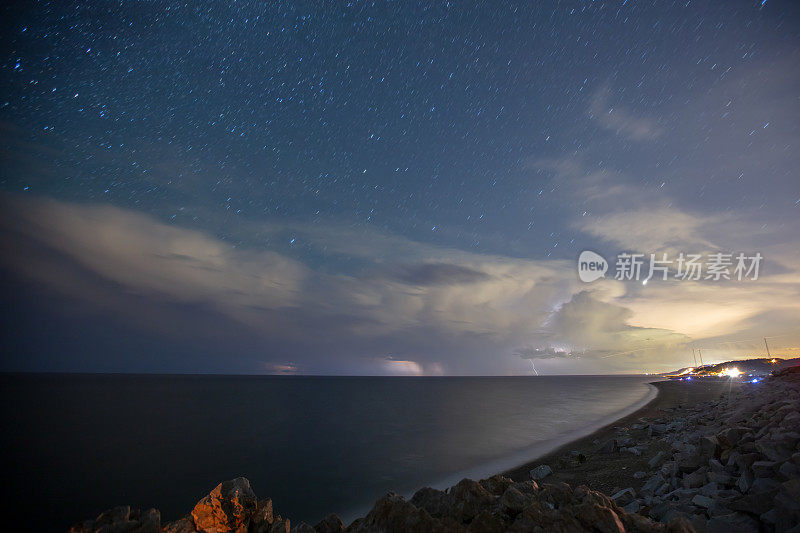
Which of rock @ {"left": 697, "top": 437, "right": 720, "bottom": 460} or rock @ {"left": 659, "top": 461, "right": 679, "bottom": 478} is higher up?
rock @ {"left": 697, "top": 437, "right": 720, "bottom": 460}

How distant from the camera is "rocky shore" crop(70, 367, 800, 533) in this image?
4.70 m

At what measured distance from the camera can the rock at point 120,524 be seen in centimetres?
579

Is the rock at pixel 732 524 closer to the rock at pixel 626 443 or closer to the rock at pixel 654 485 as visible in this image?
the rock at pixel 654 485

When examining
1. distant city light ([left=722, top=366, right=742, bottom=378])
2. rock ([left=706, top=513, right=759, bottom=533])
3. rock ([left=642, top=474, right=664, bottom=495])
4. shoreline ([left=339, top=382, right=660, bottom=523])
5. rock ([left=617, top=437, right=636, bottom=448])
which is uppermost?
rock ([left=706, top=513, right=759, bottom=533])

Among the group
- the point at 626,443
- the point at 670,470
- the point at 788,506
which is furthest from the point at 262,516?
the point at 626,443

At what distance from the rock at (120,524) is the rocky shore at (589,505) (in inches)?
0.7

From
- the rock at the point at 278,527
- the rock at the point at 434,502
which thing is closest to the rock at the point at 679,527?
the rock at the point at 434,502

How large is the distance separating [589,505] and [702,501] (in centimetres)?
372

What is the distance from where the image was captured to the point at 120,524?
5.92 m

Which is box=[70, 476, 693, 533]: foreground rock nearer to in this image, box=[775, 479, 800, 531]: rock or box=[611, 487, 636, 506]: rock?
box=[775, 479, 800, 531]: rock

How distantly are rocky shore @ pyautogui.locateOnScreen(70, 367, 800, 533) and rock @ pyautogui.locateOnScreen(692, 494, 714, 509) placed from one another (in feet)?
0.05

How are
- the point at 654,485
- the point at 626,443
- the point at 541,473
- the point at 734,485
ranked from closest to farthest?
1. the point at 734,485
2. the point at 654,485
3. the point at 541,473
4. the point at 626,443

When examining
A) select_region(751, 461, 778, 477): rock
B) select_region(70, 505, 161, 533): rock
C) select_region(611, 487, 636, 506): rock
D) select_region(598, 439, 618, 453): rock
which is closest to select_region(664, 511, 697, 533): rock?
select_region(751, 461, 778, 477): rock

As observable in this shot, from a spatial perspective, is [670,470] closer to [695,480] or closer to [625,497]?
[695,480]
